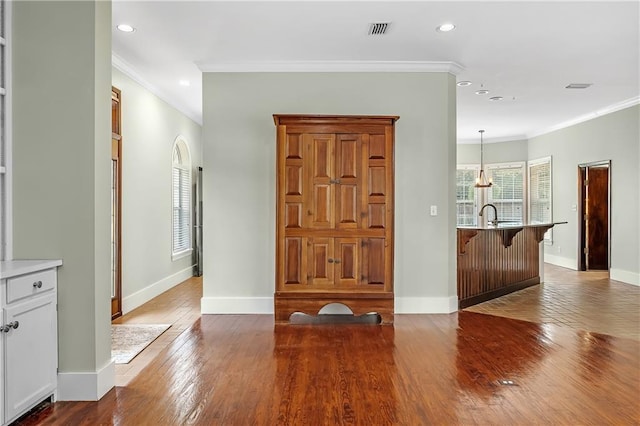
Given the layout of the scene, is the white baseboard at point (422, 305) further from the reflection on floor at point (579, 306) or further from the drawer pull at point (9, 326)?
the drawer pull at point (9, 326)

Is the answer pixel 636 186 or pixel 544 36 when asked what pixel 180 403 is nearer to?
pixel 544 36

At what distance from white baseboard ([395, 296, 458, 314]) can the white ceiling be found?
2243 millimetres

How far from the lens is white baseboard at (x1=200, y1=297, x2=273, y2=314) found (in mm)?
5059

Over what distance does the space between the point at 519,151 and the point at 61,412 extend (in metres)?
10.1

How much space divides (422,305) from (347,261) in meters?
1.13

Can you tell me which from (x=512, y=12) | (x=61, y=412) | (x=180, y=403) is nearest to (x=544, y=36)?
(x=512, y=12)

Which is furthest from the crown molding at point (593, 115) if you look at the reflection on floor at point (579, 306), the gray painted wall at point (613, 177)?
the reflection on floor at point (579, 306)

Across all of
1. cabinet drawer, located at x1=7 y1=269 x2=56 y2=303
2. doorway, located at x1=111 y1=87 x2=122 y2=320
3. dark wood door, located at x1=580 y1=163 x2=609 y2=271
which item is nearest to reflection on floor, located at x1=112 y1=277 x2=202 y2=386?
doorway, located at x1=111 y1=87 x2=122 y2=320

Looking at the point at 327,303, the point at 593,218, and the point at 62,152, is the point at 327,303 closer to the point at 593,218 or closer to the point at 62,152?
the point at 62,152

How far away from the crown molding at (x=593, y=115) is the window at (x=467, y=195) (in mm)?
1620

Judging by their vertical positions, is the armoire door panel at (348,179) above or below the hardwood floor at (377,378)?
above

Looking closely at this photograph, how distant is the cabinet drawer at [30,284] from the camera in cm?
237

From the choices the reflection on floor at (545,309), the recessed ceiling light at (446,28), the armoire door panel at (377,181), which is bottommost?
the reflection on floor at (545,309)

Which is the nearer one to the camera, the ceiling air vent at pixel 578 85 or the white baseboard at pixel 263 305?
the white baseboard at pixel 263 305
